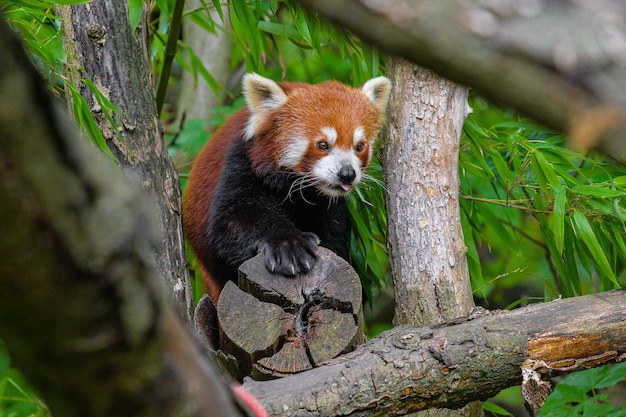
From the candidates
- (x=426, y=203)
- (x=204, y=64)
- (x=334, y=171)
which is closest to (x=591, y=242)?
(x=426, y=203)

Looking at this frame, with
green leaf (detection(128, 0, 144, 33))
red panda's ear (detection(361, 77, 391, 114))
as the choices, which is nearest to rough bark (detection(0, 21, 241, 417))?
green leaf (detection(128, 0, 144, 33))

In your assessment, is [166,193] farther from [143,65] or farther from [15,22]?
[15,22]

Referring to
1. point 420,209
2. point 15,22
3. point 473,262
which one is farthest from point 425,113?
point 15,22

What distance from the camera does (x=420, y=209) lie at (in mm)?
3152

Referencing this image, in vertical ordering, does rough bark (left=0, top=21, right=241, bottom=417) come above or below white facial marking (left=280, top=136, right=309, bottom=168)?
above

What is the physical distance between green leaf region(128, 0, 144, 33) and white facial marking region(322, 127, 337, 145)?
47.0 inches

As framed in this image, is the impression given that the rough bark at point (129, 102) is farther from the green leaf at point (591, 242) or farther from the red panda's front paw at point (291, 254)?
the green leaf at point (591, 242)

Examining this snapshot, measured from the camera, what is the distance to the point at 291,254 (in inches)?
114

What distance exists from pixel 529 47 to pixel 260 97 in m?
3.62

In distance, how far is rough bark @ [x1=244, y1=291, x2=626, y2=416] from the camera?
2314 mm

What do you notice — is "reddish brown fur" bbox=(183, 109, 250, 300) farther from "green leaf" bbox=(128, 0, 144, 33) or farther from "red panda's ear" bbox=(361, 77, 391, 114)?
"green leaf" bbox=(128, 0, 144, 33)

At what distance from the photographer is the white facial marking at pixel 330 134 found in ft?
13.3

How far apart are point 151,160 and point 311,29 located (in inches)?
39.0

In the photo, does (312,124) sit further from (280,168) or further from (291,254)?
(291,254)
